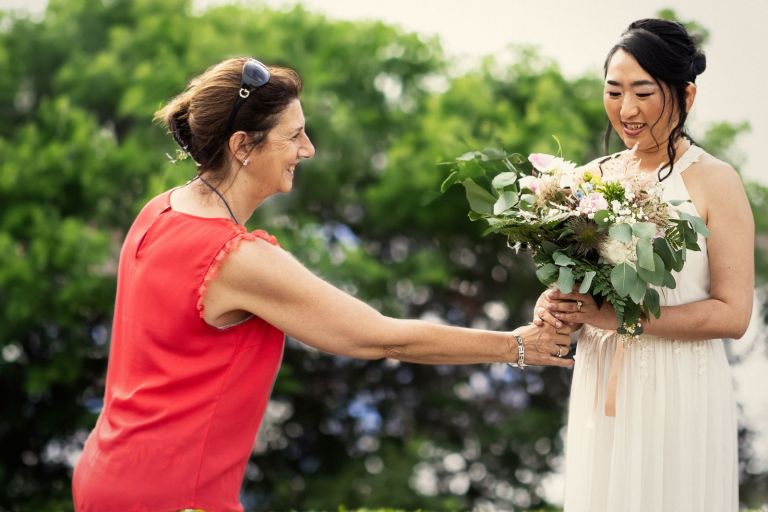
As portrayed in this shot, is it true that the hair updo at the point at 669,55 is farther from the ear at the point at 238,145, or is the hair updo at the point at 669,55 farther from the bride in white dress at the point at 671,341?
the ear at the point at 238,145

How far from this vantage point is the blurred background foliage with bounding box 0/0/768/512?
37.3 feet

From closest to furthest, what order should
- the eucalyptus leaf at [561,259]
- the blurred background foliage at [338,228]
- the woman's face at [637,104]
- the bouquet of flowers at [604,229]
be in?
the bouquet of flowers at [604,229]
the eucalyptus leaf at [561,259]
the woman's face at [637,104]
the blurred background foliage at [338,228]

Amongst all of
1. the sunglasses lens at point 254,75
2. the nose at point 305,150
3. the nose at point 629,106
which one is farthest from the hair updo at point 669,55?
the sunglasses lens at point 254,75

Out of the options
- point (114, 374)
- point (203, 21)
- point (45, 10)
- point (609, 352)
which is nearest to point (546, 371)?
point (203, 21)

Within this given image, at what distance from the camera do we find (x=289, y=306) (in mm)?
3543

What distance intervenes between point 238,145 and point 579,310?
54.0 inches

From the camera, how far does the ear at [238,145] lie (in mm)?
3633

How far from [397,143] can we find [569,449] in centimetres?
804

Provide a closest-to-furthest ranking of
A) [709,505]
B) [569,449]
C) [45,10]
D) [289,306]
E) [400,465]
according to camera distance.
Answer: [289,306] < [709,505] < [569,449] < [400,465] < [45,10]

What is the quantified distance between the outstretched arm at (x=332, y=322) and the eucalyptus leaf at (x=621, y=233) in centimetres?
65

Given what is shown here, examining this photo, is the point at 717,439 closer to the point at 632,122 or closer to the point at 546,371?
the point at 632,122

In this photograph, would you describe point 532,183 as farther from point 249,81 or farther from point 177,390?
point 177,390

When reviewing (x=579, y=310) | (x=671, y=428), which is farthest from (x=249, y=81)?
(x=671, y=428)

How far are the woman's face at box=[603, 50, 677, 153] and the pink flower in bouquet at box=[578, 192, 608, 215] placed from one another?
1.59ft
